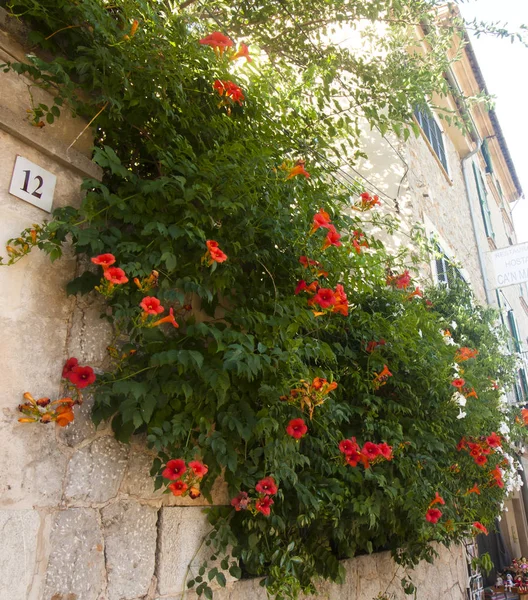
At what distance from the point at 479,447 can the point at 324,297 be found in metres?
2.14

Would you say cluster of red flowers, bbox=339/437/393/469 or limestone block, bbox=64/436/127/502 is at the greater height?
cluster of red flowers, bbox=339/437/393/469

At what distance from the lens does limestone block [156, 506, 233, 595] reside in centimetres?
209

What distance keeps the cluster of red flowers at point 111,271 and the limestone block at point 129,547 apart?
87 cm

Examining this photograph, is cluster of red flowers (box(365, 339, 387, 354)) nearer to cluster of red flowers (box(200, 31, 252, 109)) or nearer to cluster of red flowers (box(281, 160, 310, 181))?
cluster of red flowers (box(281, 160, 310, 181))

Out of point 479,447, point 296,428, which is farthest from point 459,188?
point 296,428

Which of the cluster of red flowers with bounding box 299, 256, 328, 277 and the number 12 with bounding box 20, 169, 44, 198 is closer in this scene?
the number 12 with bounding box 20, 169, 44, 198

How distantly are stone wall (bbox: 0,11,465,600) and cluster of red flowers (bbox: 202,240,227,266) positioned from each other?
0.49m

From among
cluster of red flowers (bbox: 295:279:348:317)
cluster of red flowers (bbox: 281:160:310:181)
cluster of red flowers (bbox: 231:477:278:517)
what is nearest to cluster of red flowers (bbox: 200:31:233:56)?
cluster of red flowers (bbox: 281:160:310:181)

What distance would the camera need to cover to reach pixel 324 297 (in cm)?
240

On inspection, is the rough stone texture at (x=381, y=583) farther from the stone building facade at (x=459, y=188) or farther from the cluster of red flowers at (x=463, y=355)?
the cluster of red flowers at (x=463, y=355)

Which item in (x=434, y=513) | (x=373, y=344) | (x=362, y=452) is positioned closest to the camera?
(x=362, y=452)

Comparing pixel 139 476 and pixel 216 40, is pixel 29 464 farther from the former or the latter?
pixel 216 40

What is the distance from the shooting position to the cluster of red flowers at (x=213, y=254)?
200cm

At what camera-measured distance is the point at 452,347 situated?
3.97 metres
